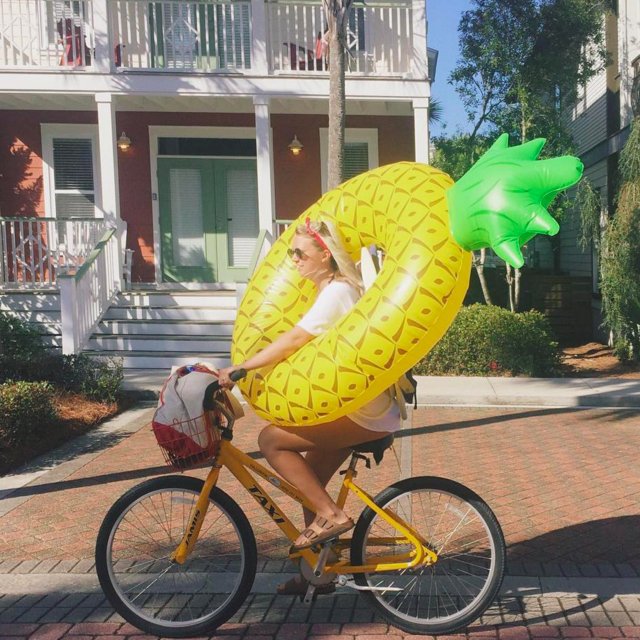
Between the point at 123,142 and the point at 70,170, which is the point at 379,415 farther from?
the point at 70,170

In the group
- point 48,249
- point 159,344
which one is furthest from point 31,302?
point 159,344

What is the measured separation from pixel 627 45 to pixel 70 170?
11.2 m

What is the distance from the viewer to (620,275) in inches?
522

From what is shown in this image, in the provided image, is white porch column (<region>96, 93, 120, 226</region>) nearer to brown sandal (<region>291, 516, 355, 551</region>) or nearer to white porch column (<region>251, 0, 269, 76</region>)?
white porch column (<region>251, 0, 269, 76</region>)

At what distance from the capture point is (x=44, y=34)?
533 inches

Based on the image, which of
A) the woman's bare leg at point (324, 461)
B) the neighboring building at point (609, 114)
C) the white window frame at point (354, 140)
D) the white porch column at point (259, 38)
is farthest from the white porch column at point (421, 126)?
the woman's bare leg at point (324, 461)

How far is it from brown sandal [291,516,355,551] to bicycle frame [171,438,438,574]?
0.08 metres

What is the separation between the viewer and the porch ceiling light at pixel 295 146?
47.6ft

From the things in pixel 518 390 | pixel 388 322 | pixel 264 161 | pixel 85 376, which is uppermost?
pixel 264 161

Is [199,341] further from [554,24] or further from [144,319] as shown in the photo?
[554,24]

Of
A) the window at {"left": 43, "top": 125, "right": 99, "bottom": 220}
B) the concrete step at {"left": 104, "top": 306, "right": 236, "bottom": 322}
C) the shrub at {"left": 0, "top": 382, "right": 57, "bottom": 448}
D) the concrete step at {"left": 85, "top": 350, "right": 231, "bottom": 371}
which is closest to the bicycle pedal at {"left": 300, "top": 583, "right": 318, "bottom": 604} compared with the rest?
the shrub at {"left": 0, "top": 382, "right": 57, "bottom": 448}

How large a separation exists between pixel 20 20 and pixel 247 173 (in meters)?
4.65

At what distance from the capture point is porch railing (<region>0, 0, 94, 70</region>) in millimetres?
12758

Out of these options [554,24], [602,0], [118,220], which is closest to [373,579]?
[118,220]
